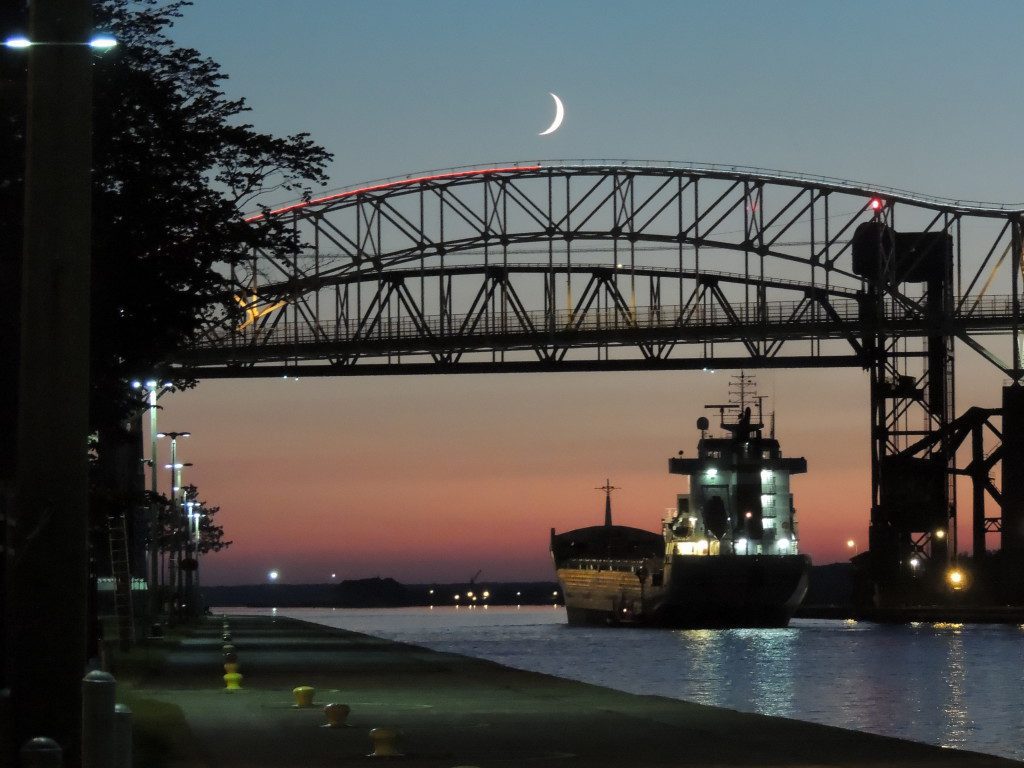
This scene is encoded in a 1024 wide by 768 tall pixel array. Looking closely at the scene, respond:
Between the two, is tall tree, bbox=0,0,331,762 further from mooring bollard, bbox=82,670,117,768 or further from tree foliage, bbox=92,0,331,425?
mooring bollard, bbox=82,670,117,768

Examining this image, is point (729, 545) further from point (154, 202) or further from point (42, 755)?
point (42, 755)

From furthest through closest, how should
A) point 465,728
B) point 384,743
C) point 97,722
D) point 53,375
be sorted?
point 465,728 < point 384,743 < point 97,722 < point 53,375

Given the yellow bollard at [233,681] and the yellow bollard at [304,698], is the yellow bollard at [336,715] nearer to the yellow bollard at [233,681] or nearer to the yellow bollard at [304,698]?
the yellow bollard at [304,698]

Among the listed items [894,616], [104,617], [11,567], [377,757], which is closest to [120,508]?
[104,617]

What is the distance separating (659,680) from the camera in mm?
49812

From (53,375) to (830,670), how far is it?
→ 4889cm

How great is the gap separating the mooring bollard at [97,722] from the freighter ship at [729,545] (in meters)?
84.0

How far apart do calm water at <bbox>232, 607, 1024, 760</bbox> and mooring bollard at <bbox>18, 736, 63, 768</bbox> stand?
64.8 ft

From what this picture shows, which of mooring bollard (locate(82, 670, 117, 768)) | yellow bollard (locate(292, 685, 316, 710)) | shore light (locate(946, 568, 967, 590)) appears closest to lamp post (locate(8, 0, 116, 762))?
mooring bollard (locate(82, 670, 117, 768))

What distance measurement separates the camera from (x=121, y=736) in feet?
31.2

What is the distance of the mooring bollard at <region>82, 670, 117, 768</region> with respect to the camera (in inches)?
366

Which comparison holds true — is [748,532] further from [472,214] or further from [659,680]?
[659,680]

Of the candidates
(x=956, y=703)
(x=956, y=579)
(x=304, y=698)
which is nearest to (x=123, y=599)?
(x=304, y=698)

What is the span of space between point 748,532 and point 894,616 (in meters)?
16.9
